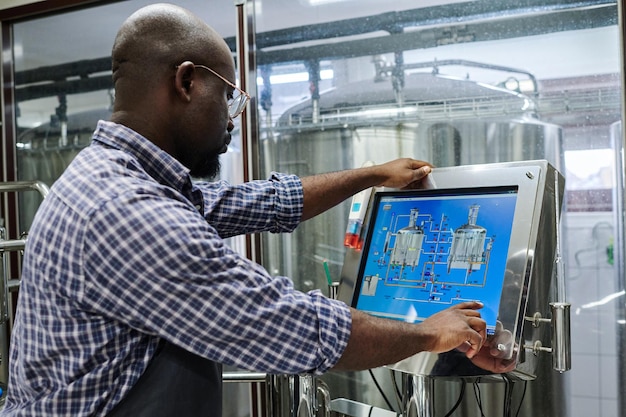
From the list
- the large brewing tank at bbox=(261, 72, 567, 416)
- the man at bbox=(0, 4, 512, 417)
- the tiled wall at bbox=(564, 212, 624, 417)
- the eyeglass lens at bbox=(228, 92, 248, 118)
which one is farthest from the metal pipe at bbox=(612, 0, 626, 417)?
the eyeglass lens at bbox=(228, 92, 248, 118)

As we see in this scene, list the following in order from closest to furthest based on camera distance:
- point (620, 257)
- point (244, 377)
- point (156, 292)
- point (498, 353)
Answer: point (156, 292), point (498, 353), point (244, 377), point (620, 257)

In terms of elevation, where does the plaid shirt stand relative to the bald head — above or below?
below

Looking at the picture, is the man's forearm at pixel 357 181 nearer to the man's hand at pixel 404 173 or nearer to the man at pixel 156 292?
the man's hand at pixel 404 173

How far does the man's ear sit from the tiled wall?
1.30 m

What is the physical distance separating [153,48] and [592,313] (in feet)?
4.91

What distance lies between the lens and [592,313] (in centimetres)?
199

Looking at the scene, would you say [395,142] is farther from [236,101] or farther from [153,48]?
[153,48]

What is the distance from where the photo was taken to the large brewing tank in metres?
2.03

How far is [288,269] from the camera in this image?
2.39 m

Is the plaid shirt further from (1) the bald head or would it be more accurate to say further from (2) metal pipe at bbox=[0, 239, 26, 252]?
(2) metal pipe at bbox=[0, 239, 26, 252]

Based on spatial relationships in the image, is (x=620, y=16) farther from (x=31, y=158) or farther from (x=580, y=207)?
(x=31, y=158)

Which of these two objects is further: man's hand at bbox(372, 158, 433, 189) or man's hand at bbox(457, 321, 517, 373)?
man's hand at bbox(372, 158, 433, 189)

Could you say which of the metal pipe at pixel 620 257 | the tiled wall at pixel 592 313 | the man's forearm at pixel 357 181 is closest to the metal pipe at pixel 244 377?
the man's forearm at pixel 357 181

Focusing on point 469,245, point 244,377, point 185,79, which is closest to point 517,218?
point 469,245
